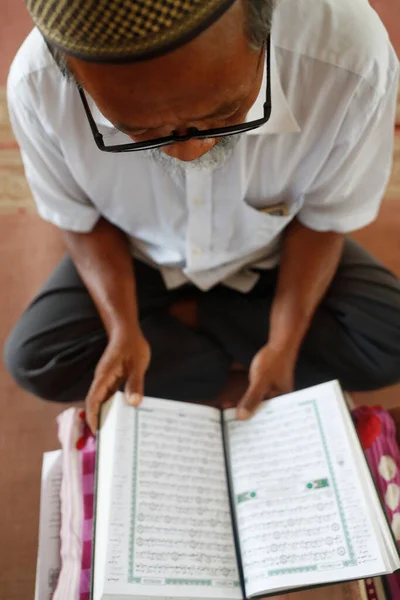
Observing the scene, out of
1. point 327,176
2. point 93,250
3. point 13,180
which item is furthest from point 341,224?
point 13,180

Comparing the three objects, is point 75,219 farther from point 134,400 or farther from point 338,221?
point 338,221

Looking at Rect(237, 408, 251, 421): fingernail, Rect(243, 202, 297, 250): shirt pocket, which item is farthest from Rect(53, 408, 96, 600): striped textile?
Rect(243, 202, 297, 250): shirt pocket

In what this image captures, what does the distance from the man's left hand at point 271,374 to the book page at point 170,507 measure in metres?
0.09

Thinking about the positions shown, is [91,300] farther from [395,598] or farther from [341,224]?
[395,598]

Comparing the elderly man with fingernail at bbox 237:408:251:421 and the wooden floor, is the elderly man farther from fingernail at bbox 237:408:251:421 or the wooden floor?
the wooden floor

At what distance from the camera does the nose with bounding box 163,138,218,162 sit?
584 mm

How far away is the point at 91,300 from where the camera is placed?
1018 millimetres

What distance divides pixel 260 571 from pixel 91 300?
558mm

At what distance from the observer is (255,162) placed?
0.76 metres

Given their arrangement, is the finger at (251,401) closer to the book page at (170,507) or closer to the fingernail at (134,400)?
the book page at (170,507)

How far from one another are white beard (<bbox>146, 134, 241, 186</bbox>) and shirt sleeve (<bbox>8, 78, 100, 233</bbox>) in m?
0.17

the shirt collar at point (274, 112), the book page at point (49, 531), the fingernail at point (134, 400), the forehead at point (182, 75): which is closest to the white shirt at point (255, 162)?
the shirt collar at point (274, 112)

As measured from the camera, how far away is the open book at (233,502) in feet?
2.10

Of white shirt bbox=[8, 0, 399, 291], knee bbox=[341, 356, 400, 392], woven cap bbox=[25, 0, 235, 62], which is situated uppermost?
white shirt bbox=[8, 0, 399, 291]
